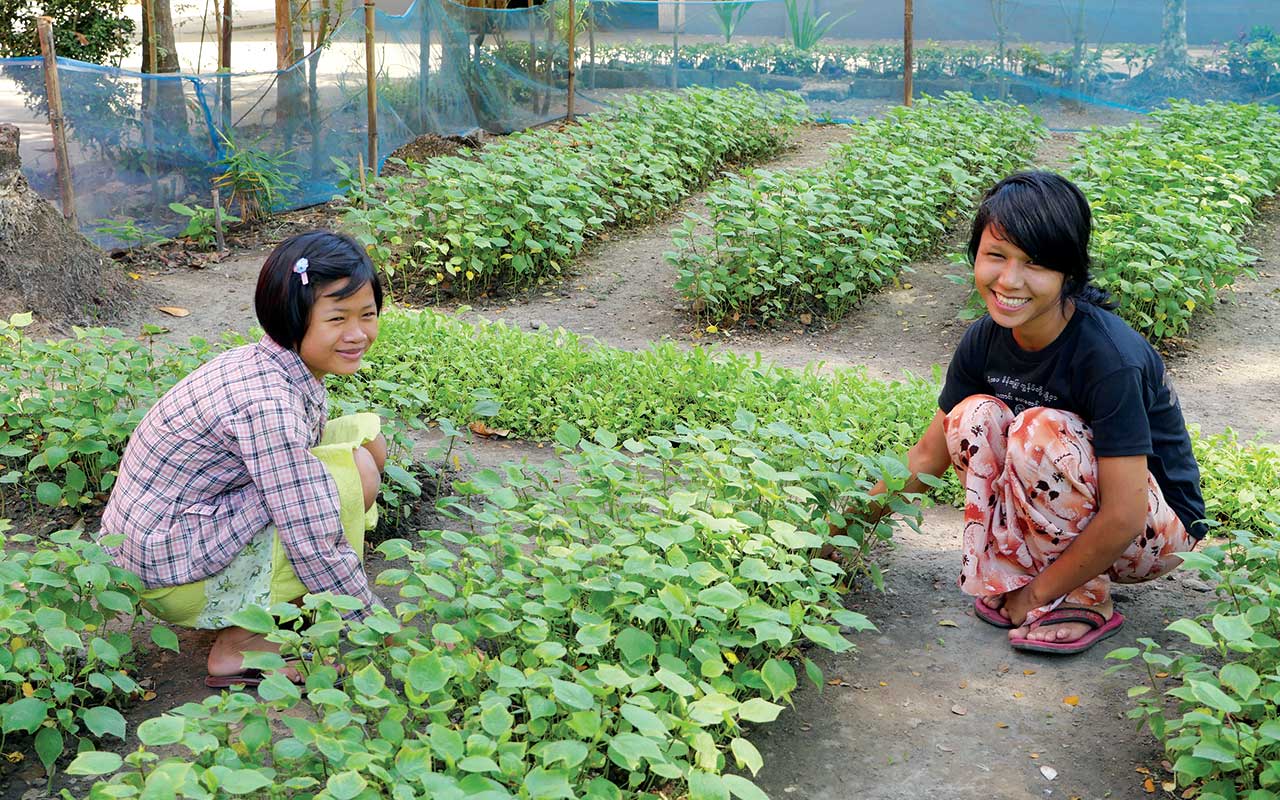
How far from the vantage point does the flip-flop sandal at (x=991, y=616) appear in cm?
296

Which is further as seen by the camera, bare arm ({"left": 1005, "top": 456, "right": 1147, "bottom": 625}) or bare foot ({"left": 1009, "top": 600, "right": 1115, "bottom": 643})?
bare foot ({"left": 1009, "top": 600, "right": 1115, "bottom": 643})

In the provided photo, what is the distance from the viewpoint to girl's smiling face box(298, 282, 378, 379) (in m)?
2.72

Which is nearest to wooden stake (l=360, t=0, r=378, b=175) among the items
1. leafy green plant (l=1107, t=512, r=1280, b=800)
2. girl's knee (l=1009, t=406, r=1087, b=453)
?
girl's knee (l=1009, t=406, r=1087, b=453)

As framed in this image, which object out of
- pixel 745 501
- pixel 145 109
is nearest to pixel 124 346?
pixel 745 501

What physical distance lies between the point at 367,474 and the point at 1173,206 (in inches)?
193

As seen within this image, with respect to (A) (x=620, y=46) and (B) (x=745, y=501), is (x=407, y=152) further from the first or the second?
(B) (x=745, y=501)

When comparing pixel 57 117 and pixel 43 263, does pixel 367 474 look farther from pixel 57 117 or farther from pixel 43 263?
pixel 57 117

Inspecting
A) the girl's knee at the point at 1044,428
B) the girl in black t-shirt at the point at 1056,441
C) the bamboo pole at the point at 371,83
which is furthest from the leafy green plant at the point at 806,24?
the girl's knee at the point at 1044,428

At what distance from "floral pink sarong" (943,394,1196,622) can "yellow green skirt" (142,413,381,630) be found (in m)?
1.40

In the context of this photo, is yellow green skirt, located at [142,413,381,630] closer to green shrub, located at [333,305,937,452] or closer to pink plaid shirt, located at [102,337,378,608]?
pink plaid shirt, located at [102,337,378,608]

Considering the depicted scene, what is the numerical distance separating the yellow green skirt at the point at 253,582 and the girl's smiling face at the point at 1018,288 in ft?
4.83

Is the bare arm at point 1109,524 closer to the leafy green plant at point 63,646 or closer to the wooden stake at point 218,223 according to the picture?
the leafy green plant at point 63,646

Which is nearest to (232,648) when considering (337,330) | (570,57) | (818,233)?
(337,330)

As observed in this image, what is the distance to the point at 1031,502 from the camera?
277 centimetres
